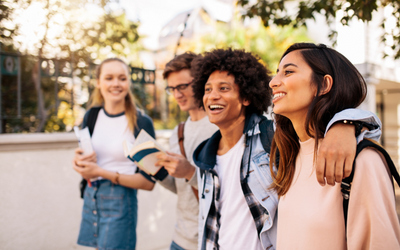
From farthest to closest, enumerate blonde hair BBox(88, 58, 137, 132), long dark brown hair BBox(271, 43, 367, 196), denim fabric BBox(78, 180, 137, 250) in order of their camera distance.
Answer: blonde hair BBox(88, 58, 137, 132), denim fabric BBox(78, 180, 137, 250), long dark brown hair BBox(271, 43, 367, 196)

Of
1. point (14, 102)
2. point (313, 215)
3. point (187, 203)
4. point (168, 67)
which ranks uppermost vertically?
point (168, 67)

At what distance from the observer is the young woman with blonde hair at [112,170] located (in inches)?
102

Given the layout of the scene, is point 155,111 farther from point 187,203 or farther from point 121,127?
point 187,203

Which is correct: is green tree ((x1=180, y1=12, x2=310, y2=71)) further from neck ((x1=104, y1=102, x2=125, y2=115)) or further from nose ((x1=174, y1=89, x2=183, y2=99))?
nose ((x1=174, y1=89, x2=183, y2=99))

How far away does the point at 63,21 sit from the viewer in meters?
4.68

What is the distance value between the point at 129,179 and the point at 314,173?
5.79ft

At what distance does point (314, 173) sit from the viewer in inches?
55.5

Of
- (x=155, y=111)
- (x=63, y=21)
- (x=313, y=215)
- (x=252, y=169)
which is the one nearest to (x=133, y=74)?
(x=155, y=111)

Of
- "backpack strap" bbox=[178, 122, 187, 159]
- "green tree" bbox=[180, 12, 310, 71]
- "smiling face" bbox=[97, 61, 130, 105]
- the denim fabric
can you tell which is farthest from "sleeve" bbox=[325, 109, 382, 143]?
"green tree" bbox=[180, 12, 310, 71]

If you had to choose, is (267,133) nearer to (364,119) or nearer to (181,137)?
(364,119)

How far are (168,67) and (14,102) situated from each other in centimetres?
270

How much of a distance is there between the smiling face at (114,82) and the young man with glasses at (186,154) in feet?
1.51

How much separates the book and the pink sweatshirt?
1029mm

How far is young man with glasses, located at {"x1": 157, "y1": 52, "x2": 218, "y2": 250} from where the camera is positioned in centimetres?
232
